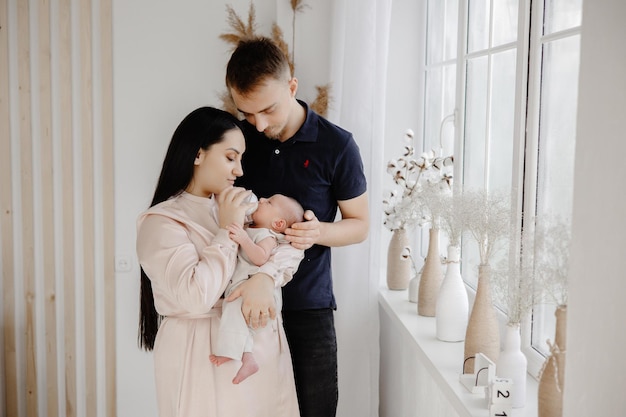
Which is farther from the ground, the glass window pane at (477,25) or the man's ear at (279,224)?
the glass window pane at (477,25)

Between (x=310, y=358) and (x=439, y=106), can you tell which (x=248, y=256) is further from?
(x=439, y=106)

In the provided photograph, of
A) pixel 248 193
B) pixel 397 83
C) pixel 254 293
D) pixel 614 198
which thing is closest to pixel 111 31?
pixel 397 83

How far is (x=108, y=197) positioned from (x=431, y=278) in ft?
5.53

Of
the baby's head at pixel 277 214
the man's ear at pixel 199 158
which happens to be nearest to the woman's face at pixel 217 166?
the man's ear at pixel 199 158

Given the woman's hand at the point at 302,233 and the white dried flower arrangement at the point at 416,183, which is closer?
the woman's hand at the point at 302,233

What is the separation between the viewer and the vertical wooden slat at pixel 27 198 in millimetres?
3021

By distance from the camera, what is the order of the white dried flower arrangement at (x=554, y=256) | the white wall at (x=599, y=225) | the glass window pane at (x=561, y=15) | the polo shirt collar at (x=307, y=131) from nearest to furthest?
the white wall at (x=599, y=225) → the white dried flower arrangement at (x=554, y=256) → the glass window pane at (x=561, y=15) → the polo shirt collar at (x=307, y=131)

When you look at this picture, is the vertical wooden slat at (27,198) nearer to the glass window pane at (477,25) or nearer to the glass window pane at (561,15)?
the glass window pane at (477,25)

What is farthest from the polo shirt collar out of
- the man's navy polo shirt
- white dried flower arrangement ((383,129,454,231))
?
white dried flower arrangement ((383,129,454,231))

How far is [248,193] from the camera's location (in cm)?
184

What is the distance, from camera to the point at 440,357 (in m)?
1.85

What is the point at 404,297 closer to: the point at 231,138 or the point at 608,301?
the point at 231,138

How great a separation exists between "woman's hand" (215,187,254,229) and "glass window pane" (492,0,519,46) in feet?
3.21

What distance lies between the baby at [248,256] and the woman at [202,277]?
0.11 feet
